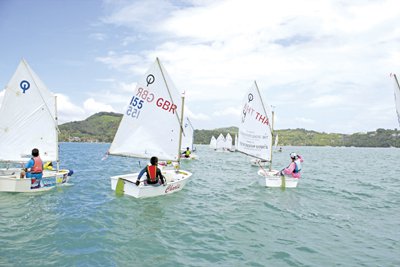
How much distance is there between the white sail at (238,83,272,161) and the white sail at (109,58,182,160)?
8.69m

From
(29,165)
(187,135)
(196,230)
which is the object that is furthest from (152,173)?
(187,135)

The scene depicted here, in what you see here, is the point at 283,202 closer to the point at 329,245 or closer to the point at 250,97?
the point at 329,245

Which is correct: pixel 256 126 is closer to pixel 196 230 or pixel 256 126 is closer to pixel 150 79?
pixel 150 79

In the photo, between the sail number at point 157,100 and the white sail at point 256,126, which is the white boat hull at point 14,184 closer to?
the sail number at point 157,100

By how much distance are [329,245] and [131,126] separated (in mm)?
12090

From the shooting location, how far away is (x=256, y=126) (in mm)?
24703

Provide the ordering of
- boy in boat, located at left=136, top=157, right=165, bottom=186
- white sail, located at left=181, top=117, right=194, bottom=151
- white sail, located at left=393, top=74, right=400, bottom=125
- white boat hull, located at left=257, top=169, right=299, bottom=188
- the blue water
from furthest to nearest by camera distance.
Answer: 1. white sail, located at left=181, top=117, right=194, bottom=151
2. white boat hull, located at left=257, top=169, right=299, bottom=188
3. boy in boat, located at left=136, top=157, right=165, bottom=186
4. white sail, located at left=393, top=74, right=400, bottom=125
5. the blue water

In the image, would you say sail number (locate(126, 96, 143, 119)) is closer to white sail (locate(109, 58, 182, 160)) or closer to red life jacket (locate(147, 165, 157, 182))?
white sail (locate(109, 58, 182, 160))

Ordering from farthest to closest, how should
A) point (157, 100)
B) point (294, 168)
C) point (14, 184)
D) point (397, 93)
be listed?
point (294, 168) → point (157, 100) → point (14, 184) → point (397, 93)

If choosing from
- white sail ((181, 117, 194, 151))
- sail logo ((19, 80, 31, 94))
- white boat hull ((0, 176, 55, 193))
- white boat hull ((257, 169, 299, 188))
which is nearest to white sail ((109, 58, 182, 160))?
white boat hull ((0, 176, 55, 193))

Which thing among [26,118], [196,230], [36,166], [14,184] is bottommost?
[196,230]

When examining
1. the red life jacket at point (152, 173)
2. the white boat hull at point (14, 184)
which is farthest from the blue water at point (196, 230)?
the red life jacket at point (152, 173)

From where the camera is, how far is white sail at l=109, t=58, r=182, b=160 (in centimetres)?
1734

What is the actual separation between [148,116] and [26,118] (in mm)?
7841
